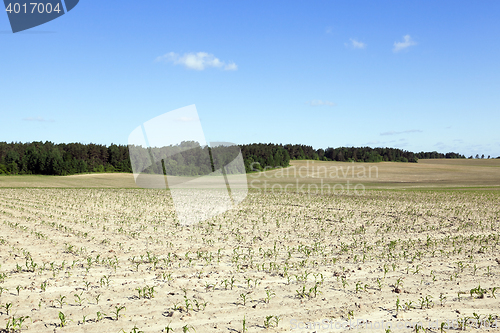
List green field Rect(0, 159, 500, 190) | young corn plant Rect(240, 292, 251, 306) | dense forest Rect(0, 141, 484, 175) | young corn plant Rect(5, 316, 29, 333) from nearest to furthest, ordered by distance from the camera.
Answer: young corn plant Rect(5, 316, 29, 333) < young corn plant Rect(240, 292, 251, 306) < green field Rect(0, 159, 500, 190) < dense forest Rect(0, 141, 484, 175)

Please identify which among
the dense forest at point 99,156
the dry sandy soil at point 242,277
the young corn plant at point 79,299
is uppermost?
the dense forest at point 99,156

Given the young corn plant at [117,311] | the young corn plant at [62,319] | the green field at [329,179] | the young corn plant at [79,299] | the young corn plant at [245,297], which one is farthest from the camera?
the green field at [329,179]

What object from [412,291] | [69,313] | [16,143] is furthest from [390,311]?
[16,143]

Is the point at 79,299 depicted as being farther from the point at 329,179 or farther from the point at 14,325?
the point at 329,179

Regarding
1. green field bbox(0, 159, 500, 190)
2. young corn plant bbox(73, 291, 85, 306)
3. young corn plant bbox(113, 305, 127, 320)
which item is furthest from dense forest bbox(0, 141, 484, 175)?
young corn plant bbox(113, 305, 127, 320)

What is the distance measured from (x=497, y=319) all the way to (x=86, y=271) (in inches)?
346

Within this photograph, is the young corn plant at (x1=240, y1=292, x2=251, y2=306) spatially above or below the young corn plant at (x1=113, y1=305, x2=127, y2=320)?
below

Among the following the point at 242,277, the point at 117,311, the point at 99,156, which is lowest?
the point at 242,277

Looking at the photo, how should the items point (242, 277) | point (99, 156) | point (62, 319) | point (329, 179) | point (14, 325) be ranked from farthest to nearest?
point (99, 156) → point (329, 179) → point (242, 277) → point (62, 319) → point (14, 325)

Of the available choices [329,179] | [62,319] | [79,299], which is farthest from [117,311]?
[329,179]

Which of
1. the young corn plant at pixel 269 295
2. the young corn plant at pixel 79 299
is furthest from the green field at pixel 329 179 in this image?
the young corn plant at pixel 79 299

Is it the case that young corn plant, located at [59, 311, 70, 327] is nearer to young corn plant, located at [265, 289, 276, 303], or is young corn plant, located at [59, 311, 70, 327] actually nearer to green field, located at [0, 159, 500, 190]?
young corn plant, located at [265, 289, 276, 303]

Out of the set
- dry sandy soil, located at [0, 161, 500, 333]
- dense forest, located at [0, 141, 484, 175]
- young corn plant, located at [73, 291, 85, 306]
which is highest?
dense forest, located at [0, 141, 484, 175]

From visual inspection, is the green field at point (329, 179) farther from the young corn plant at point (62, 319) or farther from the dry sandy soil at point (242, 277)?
the young corn plant at point (62, 319)
